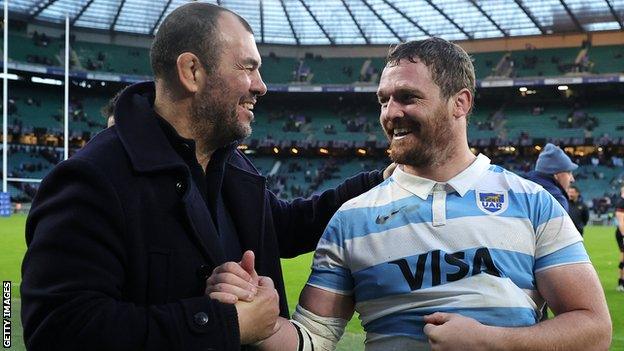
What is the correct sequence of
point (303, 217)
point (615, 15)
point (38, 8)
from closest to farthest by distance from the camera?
point (303, 217)
point (615, 15)
point (38, 8)

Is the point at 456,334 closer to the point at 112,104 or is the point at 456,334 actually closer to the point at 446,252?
the point at 446,252

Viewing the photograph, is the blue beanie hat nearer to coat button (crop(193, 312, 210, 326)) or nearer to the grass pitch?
the grass pitch

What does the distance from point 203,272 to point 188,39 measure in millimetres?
913

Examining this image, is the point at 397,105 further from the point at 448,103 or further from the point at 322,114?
the point at 322,114

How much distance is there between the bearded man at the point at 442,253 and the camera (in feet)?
8.24

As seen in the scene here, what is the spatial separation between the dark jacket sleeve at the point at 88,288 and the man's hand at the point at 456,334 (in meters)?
0.74

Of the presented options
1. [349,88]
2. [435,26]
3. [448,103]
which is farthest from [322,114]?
[448,103]

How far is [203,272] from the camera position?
2471mm

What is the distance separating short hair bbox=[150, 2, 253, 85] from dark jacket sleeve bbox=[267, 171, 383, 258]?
3.54 feet

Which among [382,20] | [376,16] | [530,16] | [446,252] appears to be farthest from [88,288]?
[530,16]

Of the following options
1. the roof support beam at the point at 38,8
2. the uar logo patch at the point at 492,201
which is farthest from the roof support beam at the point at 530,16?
the uar logo patch at the point at 492,201

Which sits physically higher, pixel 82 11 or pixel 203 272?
pixel 82 11

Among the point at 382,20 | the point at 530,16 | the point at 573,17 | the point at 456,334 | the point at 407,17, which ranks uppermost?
the point at 573,17

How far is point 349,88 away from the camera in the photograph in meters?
57.8
